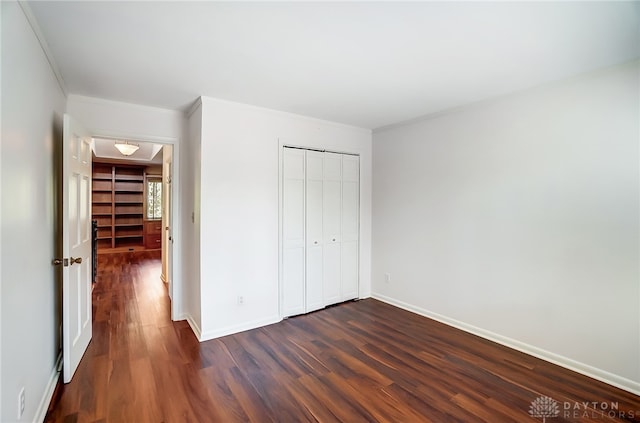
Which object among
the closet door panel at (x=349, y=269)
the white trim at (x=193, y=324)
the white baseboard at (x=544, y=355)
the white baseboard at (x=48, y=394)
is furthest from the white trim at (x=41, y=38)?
the white baseboard at (x=544, y=355)

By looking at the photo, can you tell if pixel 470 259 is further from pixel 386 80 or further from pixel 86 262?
pixel 86 262

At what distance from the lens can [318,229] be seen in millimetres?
3959

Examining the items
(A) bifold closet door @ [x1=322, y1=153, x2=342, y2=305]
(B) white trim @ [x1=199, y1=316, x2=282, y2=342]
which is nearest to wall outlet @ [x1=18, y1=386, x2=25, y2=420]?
(B) white trim @ [x1=199, y1=316, x2=282, y2=342]

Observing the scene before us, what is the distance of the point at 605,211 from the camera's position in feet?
7.83

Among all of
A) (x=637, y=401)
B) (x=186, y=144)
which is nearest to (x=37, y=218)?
(x=186, y=144)

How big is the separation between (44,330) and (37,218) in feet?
2.65

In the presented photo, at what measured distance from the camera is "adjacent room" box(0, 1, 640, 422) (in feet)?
5.88

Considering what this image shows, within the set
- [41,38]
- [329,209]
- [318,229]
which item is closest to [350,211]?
[329,209]

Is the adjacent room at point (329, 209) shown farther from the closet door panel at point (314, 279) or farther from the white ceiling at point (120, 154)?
the white ceiling at point (120, 154)

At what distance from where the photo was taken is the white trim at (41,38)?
162cm

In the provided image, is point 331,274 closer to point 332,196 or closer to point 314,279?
point 314,279

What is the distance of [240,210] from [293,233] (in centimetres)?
75

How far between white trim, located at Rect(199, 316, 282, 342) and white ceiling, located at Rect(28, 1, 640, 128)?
2.38 m

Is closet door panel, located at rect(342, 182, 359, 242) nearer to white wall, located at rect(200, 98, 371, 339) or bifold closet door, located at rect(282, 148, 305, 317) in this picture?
bifold closet door, located at rect(282, 148, 305, 317)
